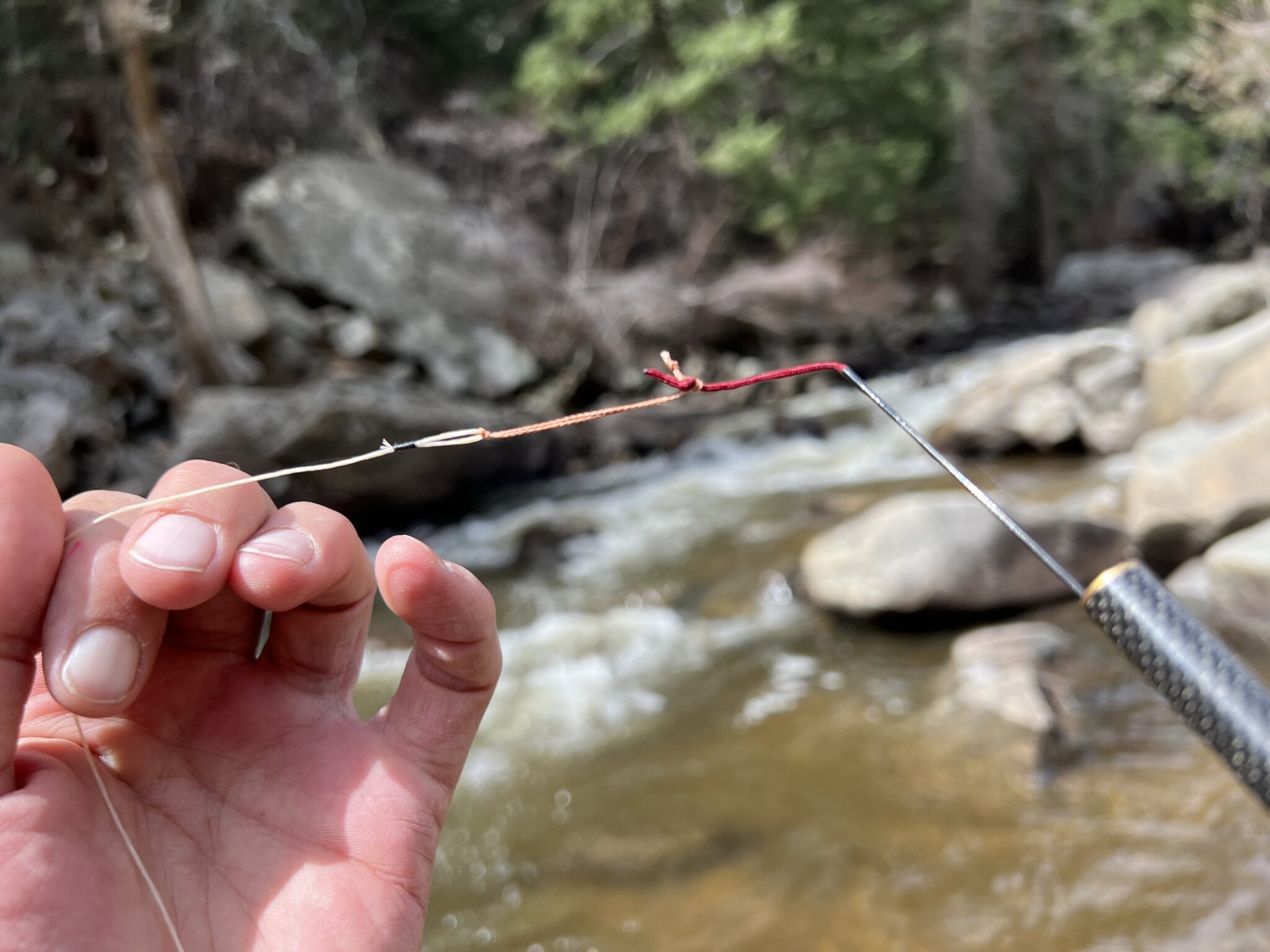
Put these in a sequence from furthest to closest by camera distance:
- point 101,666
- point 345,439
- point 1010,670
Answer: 1. point 345,439
2. point 1010,670
3. point 101,666

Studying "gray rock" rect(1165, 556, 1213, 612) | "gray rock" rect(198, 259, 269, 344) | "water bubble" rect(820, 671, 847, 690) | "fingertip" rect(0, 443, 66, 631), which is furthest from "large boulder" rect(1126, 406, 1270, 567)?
"gray rock" rect(198, 259, 269, 344)

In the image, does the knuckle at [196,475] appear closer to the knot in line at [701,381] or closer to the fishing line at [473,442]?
the fishing line at [473,442]

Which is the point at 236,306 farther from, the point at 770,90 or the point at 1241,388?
the point at 770,90

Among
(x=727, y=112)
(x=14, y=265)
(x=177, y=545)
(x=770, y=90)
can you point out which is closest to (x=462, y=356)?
(x=14, y=265)

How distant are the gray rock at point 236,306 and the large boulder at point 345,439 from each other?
124cm

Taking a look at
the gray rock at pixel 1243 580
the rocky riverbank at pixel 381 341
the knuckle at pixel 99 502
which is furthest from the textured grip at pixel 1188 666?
the rocky riverbank at pixel 381 341

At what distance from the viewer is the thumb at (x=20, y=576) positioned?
839 mm

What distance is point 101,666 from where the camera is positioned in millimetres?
846

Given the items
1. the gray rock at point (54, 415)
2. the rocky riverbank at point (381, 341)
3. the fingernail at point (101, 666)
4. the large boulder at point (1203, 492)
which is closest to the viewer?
the fingernail at point (101, 666)

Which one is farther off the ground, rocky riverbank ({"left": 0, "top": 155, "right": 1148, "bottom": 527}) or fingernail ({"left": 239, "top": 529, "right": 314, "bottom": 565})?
fingernail ({"left": 239, "top": 529, "right": 314, "bottom": 565})

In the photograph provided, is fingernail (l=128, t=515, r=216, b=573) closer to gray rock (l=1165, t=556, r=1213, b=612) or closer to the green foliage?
gray rock (l=1165, t=556, r=1213, b=612)

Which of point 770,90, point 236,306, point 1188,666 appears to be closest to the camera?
point 1188,666

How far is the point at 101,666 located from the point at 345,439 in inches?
254

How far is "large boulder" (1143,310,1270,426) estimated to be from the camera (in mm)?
5535
